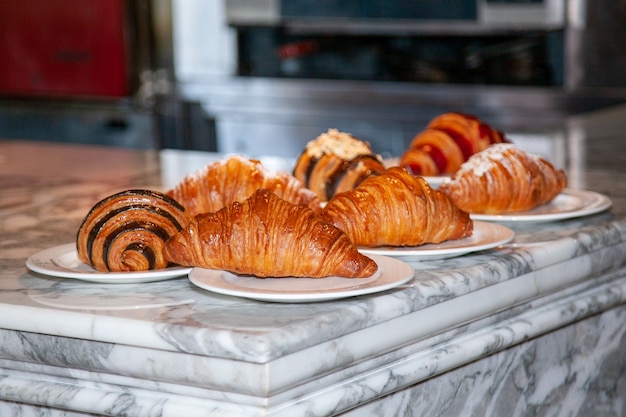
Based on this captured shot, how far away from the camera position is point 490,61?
422cm

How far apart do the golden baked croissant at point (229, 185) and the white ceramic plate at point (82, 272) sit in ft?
0.60

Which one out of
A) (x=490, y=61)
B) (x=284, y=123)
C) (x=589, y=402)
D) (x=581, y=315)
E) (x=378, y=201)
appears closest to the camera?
(x=378, y=201)

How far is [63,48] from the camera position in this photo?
4.92 meters

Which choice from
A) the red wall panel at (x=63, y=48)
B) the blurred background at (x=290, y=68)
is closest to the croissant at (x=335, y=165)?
the blurred background at (x=290, y=68)

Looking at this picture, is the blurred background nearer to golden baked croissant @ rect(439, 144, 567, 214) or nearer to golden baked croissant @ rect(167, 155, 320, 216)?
golden baked croissant @ rect(439, 144, 567, 214)

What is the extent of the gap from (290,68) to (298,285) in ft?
11.7

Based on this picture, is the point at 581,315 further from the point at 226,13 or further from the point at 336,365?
the point at 226,13

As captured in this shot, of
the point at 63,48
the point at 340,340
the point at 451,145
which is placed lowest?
the point at 340,340

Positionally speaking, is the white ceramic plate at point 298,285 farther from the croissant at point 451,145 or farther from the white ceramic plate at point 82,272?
the croissant at point 451,145

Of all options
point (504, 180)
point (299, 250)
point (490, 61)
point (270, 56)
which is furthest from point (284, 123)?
point (299, 250)

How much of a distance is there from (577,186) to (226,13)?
3.01m

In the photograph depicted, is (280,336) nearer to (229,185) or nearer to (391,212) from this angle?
(391,212)

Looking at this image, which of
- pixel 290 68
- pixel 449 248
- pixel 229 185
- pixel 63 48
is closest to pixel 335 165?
pixel 229 185

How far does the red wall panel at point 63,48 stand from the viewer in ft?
15.7
